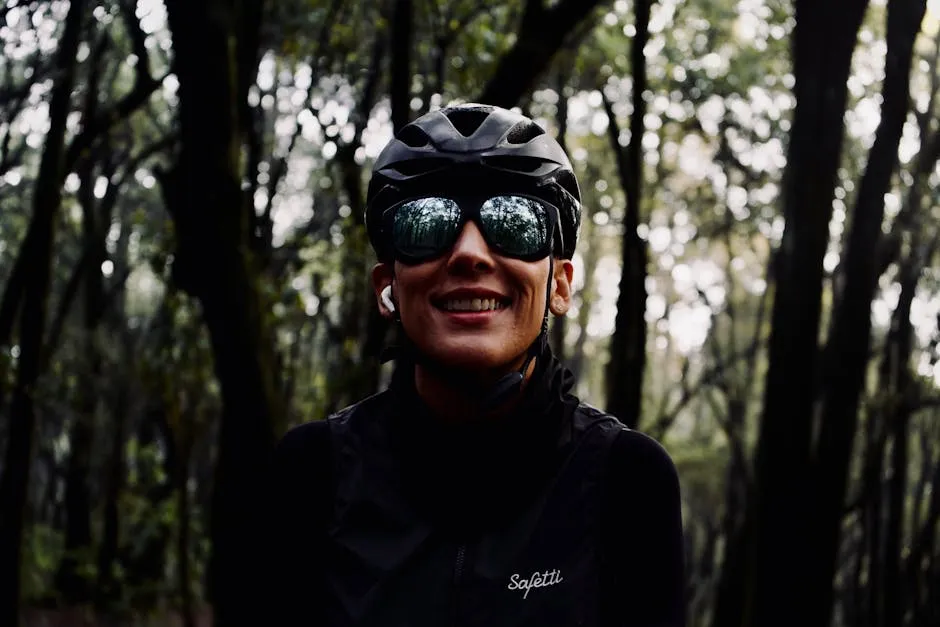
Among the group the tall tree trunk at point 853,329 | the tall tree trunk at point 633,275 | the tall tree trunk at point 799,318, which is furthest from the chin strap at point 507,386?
the tall tree trunk at point 633,275

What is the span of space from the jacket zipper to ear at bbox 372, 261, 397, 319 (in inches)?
21.1

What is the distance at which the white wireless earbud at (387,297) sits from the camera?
7.55 ft

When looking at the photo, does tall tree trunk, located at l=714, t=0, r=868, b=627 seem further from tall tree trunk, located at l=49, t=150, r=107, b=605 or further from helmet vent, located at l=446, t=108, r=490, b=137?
tall tree trunk, located at l=49, t=150, r=107, b=605

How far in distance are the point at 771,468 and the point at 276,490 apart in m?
4.39

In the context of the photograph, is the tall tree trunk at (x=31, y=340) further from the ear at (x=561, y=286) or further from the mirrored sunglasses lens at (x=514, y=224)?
the mirrored sunglasses lens at (x=514, y=224)

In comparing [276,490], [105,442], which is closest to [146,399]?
[105,442]

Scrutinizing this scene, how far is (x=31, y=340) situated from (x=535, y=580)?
7970 mm

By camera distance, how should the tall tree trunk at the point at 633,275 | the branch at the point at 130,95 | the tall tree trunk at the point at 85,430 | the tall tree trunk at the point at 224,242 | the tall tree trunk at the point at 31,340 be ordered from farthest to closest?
1. the tall tree trunk at the point at 85,430
2. the tall tree trunk at the point at 31,340
3. the tall tree trunk at the point at 633,275
4. the branch at the point at 130,95
5. the tall tree trunk at the point at 224,242

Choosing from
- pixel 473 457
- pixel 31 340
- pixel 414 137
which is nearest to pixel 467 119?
pixel 414 137

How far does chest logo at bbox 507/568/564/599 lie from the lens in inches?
77.6

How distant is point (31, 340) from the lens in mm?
9023

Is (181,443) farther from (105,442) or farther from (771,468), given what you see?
(105,442)

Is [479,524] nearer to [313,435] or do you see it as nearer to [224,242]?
[313,435]

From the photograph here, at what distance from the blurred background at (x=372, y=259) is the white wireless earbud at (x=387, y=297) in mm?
760
